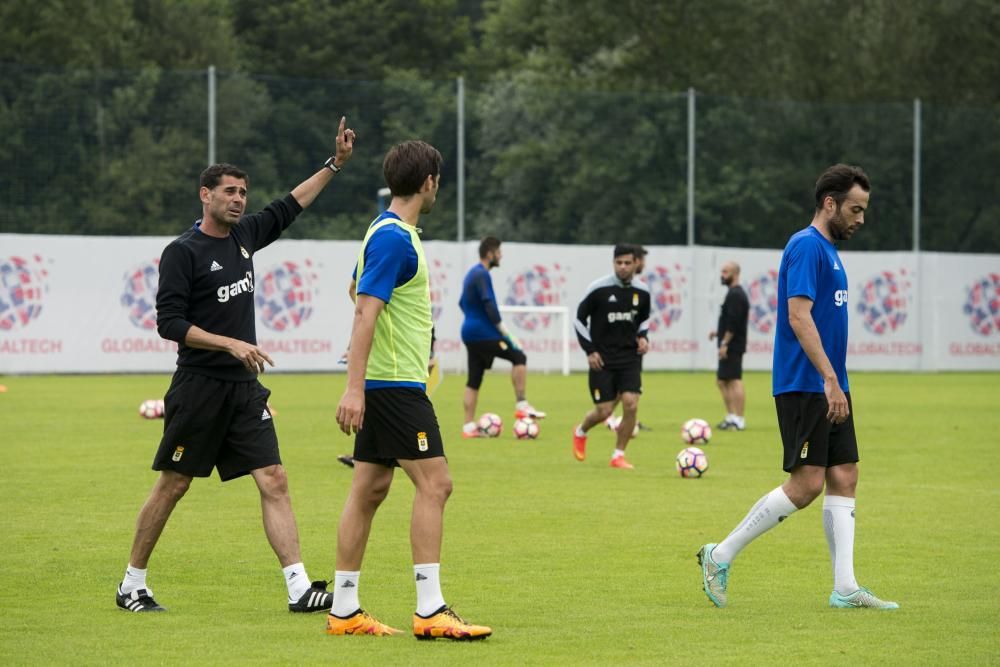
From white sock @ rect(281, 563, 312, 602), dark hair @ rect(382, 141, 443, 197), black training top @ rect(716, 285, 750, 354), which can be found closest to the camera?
dark hair @ rect(382, 141, 443, 197)

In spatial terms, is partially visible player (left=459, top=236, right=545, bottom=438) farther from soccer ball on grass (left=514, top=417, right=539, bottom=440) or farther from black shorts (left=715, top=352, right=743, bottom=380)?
black shorts (left=715, top=352, right=743, bottom=380)

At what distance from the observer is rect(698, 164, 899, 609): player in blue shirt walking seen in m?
8.17

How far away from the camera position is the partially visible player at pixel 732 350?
2112 centimetres

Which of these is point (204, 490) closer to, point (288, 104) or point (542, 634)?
point (542, 634)

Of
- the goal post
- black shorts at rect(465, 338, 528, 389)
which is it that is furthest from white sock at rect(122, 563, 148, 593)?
the goal post

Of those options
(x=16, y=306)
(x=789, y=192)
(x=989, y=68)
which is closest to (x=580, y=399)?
(x=16, y=306)

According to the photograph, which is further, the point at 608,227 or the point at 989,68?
the point at 989,68

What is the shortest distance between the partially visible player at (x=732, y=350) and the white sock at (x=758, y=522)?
12585 mm

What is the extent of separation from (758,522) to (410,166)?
262 centimetres

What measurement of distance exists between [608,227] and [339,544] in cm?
3262

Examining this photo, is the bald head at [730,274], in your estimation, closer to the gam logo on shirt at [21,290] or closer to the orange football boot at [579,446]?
the orange football boot at [579,446]

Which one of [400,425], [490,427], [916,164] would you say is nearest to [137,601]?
[400,425]

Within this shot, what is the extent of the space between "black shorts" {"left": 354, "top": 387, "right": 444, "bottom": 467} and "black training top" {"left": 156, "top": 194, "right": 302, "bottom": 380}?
1174 millimetres

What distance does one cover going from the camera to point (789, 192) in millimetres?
42250
